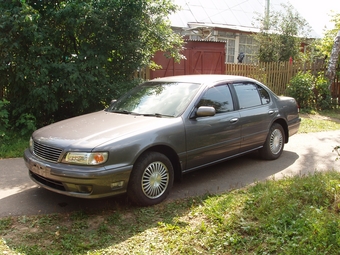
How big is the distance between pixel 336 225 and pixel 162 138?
222cm

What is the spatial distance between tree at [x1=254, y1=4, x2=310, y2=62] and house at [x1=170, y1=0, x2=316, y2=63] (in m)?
1.17

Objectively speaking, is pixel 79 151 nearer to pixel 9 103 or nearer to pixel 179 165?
pixel 179 165

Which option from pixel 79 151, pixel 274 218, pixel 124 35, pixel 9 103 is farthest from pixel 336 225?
pixel 9 103

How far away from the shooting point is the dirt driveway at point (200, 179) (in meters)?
4.70

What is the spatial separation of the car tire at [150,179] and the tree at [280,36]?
1333cm

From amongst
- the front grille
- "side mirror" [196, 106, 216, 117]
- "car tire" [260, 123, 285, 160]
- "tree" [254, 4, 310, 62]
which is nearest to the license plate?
the front grille

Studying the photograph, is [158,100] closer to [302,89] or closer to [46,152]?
[46,152]

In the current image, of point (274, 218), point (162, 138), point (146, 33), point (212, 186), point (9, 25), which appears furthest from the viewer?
point (146, 33)

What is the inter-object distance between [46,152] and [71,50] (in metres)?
4.99

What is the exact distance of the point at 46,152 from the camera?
4.48 m

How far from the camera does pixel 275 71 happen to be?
46.9 ft

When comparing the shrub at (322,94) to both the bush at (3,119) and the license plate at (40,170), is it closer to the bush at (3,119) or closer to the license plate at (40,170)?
the bush at (3,119)

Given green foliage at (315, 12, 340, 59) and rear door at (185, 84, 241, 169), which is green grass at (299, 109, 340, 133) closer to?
green foliage at (315, 12, 340, 59)

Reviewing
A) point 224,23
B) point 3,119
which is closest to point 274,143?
point 3,119
